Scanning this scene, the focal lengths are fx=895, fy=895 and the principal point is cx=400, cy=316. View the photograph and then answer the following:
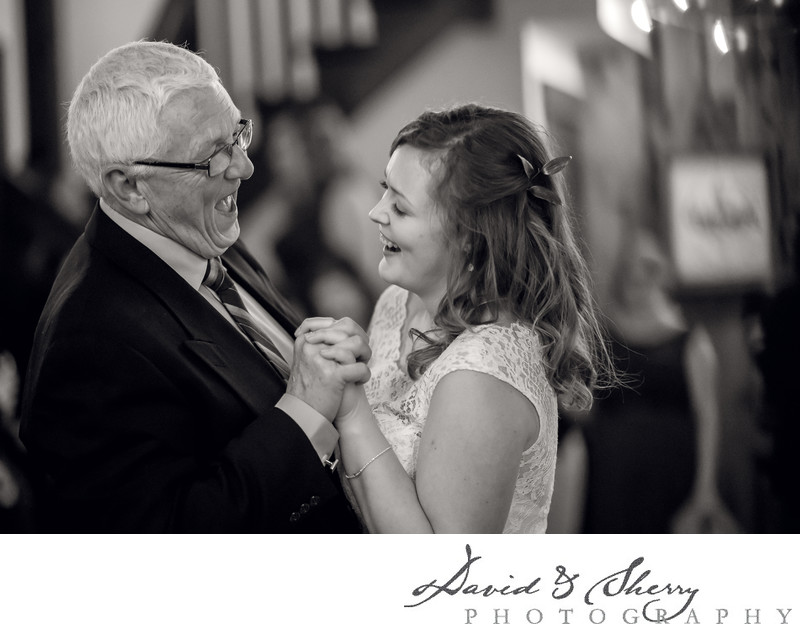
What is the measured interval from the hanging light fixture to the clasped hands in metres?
2.30

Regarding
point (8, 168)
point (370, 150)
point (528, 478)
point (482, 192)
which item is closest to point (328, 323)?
point (482, 192)

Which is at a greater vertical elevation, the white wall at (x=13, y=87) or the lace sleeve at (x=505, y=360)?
the white wall at (x=13, y=87)

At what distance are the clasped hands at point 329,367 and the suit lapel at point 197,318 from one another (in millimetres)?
69

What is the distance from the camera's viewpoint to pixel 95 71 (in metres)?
1.76

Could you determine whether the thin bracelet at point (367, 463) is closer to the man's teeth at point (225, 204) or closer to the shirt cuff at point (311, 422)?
the shirt cuff at point (311, 422)

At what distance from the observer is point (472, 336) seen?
185 cm

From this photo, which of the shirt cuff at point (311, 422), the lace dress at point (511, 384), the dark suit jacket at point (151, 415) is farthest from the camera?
the lace dress at point (511, 384)

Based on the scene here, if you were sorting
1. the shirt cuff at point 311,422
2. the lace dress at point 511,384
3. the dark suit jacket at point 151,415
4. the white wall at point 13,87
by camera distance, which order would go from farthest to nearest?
1. the white wall at point 13,87
2. the lace dress at point 511,384
3. the shirt cuff at point 311,422
4. the dark suit jacket at point 151,415

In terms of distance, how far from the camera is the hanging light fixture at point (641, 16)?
11.4ft

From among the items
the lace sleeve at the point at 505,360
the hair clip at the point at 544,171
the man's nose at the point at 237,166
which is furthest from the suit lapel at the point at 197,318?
the hair clip at the point at 544,171

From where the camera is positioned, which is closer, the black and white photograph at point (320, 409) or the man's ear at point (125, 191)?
the black and white photograph at point (320, 409)

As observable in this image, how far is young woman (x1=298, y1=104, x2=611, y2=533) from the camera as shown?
1.76 meters

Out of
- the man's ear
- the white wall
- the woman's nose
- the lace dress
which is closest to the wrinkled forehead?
the man's ear

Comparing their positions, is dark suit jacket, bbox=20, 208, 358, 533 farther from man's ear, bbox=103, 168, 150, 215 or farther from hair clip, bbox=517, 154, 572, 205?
hair clip, bbox=517, 154, 572, 205
